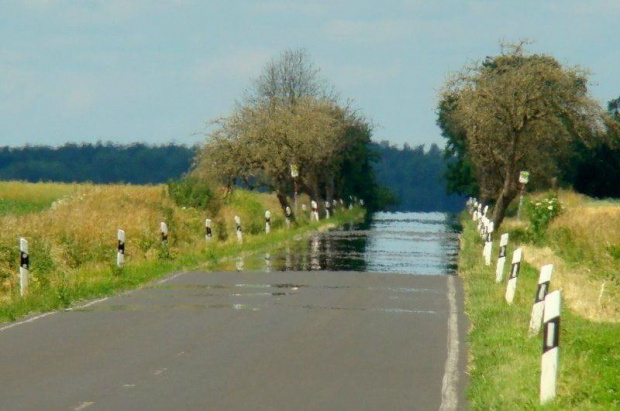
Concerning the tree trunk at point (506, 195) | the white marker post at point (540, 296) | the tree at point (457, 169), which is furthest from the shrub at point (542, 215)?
the tree at point (457, 169)

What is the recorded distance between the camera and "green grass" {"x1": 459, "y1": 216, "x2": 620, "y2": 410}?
32.1 ft

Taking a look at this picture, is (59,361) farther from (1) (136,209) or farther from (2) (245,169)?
(2) (245,169)

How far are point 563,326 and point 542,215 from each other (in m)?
20.9

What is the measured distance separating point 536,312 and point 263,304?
18.0 ft

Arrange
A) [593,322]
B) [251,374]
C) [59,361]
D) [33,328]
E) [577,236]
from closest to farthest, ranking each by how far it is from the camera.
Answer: [251,374] → [59,361] → [33,328] → [593,322] → [577,236]

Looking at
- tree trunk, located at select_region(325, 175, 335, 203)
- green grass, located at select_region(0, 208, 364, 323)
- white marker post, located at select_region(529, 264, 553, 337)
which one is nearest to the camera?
white marker post, located at select_region(529, 264, 553, 337)

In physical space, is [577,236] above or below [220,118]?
below

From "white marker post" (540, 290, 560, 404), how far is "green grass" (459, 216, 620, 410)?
0.12 metres

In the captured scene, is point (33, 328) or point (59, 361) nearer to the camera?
point (59, 361)

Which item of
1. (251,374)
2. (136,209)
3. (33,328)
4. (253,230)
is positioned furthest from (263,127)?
(251,374)

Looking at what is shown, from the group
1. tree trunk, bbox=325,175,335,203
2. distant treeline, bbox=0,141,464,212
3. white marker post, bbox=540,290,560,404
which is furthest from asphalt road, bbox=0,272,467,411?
distant treeline, bbox=0,141,464,212

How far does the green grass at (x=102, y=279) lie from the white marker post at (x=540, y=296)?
696cm

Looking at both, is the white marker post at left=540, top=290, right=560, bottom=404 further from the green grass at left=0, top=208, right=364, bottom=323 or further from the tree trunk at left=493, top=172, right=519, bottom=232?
the tree trunk at left=493, top=172, right=519, bottom=232

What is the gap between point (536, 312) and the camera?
13992 mm
